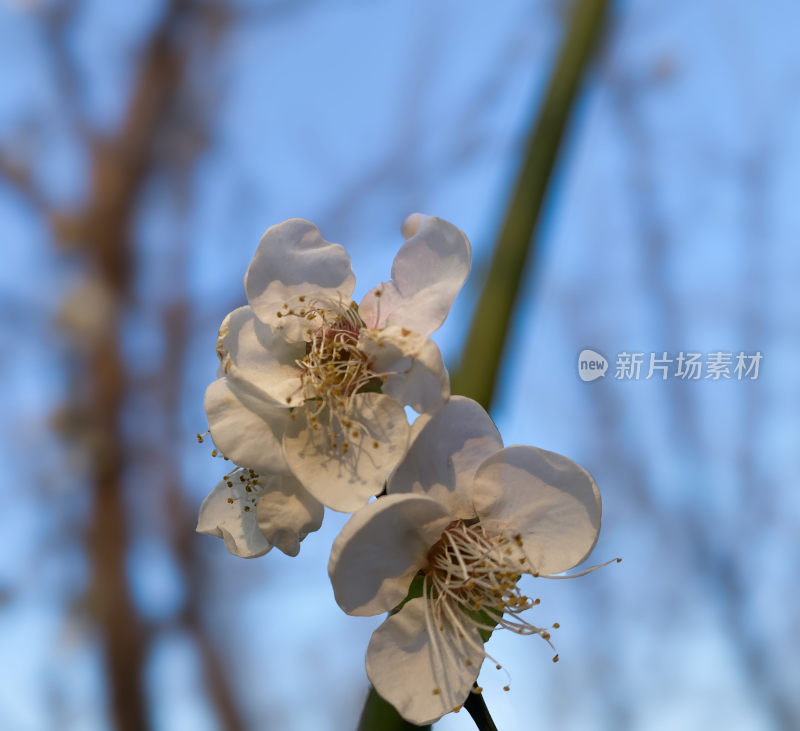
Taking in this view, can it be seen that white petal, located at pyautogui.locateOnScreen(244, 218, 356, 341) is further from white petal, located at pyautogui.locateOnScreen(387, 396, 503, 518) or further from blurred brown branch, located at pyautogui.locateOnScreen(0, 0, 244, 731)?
blurred brown branch, located at pyautogui.locateOnScreen(0, 0, 244, 731)

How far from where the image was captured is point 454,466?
0.29 meters

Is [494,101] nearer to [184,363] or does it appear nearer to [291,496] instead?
[184,363]

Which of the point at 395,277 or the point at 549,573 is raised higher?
the point at 395,277

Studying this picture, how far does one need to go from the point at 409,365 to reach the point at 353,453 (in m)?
0.04

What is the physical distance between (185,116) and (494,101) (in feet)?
2.81

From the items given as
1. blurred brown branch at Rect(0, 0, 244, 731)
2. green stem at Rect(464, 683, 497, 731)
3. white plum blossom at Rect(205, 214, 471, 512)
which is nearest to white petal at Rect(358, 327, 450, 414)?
white plum blossom at Rect(205, 214, 471, 512)

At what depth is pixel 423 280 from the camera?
0.30 m

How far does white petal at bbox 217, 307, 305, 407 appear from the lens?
0.97ft

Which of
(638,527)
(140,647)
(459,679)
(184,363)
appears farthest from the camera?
(184,363)

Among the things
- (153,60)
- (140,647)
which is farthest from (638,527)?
(153,60)

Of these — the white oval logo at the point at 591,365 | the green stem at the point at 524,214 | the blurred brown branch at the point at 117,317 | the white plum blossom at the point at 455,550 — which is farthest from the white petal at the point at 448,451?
the blurred brown branch at the point at 117,317

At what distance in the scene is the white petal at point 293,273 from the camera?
0.30m

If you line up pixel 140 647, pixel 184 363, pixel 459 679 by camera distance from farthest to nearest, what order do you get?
pixel 184 363 → pixel 140 647 → pixel 459 679

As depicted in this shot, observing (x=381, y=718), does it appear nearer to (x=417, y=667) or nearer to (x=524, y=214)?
(x=417, y=667)
